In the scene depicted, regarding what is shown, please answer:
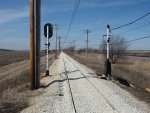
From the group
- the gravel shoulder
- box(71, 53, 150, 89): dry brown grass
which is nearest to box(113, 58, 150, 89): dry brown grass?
box(71, 53, 150, 89): dry brown grass

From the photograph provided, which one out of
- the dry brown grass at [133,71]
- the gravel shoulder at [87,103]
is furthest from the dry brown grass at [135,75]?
the gravel shoulder at [87,103]

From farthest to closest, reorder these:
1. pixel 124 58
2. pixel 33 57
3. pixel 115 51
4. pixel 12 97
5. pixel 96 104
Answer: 1. pixel 124 58
2. pixel 115 51
3. pixel 33 57
4. pixel 12 97
5. pixel 96 104

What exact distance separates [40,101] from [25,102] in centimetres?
59

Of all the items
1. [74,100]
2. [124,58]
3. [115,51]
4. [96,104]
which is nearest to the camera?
[96,104]

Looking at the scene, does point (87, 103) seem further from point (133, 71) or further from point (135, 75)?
point (133, 71)

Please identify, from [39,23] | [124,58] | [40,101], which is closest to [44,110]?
[40,101]

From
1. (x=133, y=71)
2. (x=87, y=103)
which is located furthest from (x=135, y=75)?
(x=87, y=103)

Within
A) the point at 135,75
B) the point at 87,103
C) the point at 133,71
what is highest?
the point at 87,103

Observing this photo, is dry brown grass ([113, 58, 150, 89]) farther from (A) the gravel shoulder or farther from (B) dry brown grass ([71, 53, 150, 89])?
(A) the gravel shoulder

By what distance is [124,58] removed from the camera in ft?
241

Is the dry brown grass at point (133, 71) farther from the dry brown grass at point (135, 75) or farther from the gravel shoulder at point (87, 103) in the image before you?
the gravel shoulder at point (87, 103)

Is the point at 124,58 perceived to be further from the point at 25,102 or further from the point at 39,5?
the point at 25,102

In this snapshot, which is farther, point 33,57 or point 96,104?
point 33,57

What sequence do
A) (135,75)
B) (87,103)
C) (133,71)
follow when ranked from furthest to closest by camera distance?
1. (133,71)
2. (135,75)
3. (87,103)
